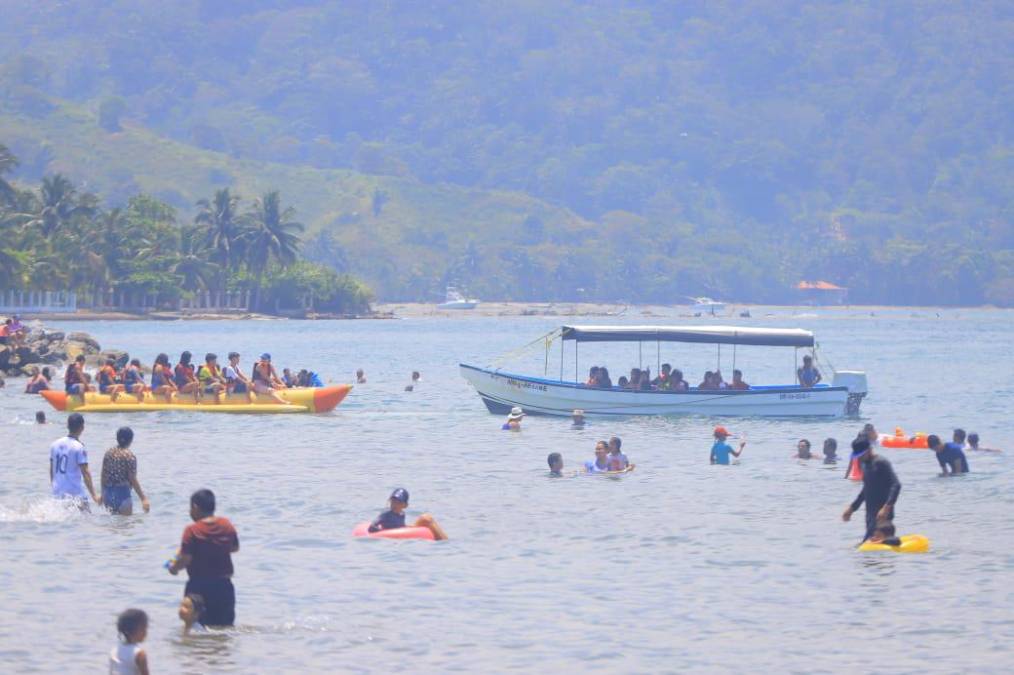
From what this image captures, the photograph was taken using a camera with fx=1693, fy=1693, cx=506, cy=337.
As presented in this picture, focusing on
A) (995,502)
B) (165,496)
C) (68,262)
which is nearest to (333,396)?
(165,496)

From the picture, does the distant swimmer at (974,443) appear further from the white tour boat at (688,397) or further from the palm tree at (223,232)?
the palm tree at (223,232)

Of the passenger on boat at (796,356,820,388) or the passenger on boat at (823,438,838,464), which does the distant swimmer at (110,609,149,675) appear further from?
the passenger on boat at (796,356,820,388)

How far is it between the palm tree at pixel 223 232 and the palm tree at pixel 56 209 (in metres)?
19.8

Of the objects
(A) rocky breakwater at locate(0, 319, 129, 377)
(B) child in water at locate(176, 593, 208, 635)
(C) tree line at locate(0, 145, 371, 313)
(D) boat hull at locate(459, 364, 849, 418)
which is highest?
(C) tree line at locate(0, 145, 371, 313)

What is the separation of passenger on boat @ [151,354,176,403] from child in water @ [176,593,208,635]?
2592 cm

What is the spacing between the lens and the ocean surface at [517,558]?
17234 millimetres

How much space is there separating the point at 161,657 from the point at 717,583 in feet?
23.5

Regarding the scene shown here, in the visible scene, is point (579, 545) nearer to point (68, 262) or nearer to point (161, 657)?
point (161, 657)

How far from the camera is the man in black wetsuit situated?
68.4 ft

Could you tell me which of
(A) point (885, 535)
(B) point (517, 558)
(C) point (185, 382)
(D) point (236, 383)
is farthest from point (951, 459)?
(C) point (185, 382)

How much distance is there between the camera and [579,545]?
76.6 feet

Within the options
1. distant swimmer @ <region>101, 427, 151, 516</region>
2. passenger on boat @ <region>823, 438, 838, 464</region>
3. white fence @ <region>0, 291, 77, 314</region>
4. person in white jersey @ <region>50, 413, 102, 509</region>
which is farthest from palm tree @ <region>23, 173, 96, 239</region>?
person in white jersey @ <region>50, 413, 102, 509</region>

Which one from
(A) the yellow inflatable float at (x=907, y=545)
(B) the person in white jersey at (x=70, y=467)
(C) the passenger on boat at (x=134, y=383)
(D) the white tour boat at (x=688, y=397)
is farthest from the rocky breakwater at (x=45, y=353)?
(A) the yellow inflatable float at (x=907, y=545)

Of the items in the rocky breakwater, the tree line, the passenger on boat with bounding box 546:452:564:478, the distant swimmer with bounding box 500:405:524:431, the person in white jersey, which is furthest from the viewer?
the tree line
